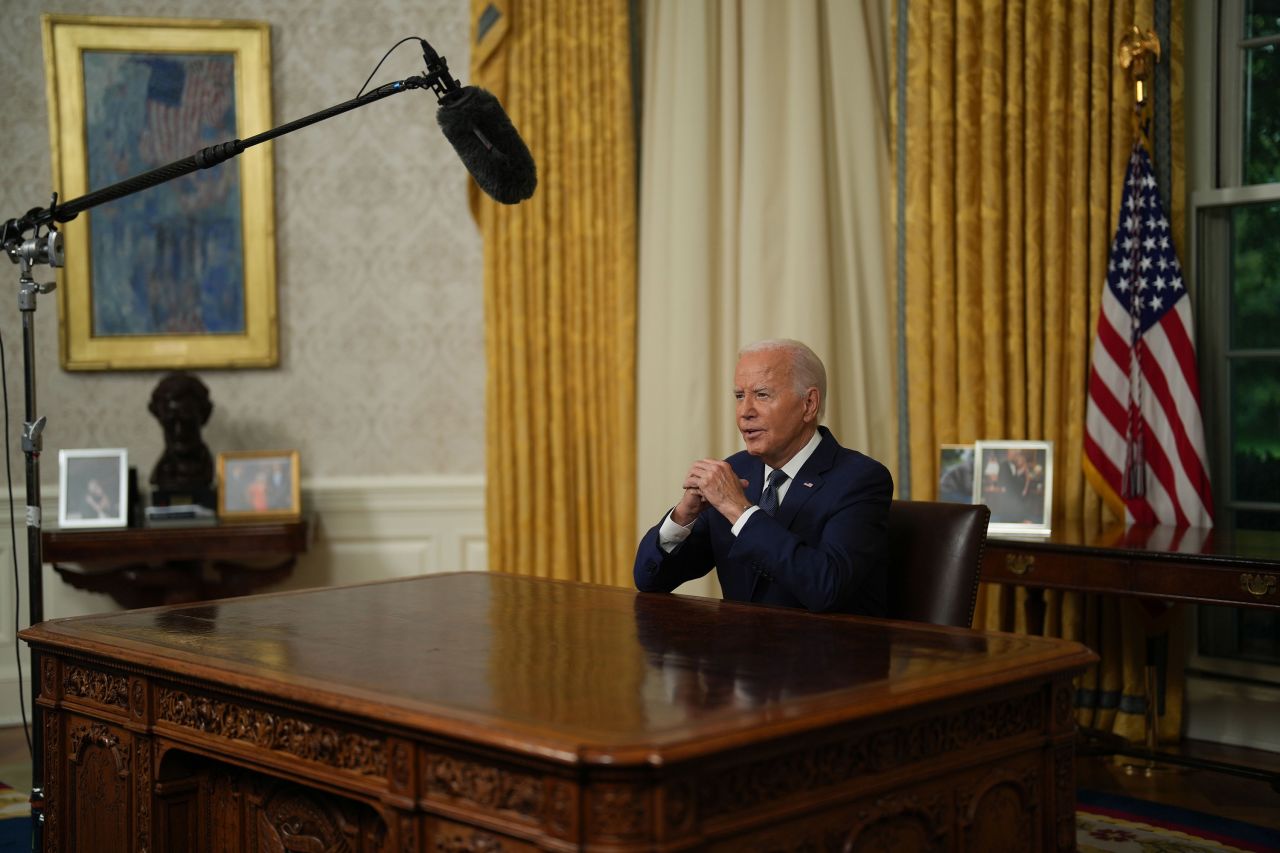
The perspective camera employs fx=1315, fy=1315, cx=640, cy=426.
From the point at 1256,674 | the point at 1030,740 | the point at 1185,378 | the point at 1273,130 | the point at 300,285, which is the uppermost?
the point at 1273,130

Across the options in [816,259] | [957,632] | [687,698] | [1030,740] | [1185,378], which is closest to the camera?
[687,698]

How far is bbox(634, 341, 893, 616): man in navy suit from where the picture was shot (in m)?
2.80

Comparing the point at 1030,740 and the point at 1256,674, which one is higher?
the point at 1030,740

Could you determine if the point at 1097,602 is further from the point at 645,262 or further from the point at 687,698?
the point at 687,698

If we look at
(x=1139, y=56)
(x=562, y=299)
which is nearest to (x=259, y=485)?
(x=562, y=299)

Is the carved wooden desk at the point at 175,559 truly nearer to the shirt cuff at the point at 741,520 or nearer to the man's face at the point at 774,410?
the man's face at the point at 774,410

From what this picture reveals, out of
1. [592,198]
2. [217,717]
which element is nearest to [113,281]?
[592,198]

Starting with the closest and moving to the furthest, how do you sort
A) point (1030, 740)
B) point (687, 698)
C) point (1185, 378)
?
1. point (687, 698)
2. point (1030, 740)
3. point (1185, 378)

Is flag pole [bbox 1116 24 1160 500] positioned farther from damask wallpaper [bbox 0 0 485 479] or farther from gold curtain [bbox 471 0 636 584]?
damask wallpaper [bbox 0 0 485 479]

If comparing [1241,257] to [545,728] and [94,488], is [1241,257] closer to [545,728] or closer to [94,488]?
[545,728]

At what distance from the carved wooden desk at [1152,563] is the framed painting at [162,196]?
3.38 metres

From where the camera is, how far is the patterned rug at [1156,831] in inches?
143

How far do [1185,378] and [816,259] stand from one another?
1452mm

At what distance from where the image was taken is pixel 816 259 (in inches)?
206
